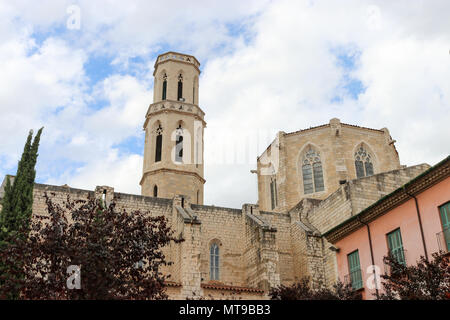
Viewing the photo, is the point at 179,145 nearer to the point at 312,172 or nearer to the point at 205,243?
the point at 205,243

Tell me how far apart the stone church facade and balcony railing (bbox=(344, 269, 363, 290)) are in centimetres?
320

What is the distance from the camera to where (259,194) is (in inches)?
1272

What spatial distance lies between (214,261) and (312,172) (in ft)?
30.1

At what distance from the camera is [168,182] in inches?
1083

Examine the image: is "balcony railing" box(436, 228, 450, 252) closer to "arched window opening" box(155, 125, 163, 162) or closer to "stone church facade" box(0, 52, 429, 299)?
"stone church facade" box(0, 52, 429, 299)

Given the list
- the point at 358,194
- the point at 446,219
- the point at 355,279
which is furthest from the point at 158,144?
the point at 446,219

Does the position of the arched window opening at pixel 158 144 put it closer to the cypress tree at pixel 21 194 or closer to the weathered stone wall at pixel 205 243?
the weathered stone wall at pixel 205 243

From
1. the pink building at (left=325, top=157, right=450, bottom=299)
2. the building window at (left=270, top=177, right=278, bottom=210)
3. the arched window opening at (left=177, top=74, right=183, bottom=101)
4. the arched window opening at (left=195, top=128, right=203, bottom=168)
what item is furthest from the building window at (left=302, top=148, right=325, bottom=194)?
the pink building at (left=325, top=157, right=450, bottom=299)

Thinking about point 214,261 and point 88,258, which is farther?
point 214,261

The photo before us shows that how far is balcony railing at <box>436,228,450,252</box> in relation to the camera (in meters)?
11.4

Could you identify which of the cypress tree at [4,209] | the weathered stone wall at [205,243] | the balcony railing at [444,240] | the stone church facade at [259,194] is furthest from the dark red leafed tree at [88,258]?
the weathered stone wall at [205,243]

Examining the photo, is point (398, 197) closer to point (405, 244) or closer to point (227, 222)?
point (405, 244)

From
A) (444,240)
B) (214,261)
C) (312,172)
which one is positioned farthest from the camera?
(312,172)
